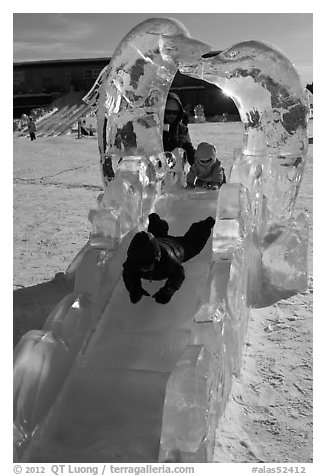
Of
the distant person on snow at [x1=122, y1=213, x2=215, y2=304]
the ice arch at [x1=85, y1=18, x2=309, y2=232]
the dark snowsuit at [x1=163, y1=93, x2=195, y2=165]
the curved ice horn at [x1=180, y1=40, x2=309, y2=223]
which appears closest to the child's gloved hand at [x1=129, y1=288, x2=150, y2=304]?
the distant person on snow at [x1=122, y1=213, x2=215, y2=304]

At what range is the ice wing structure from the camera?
8.72 feet

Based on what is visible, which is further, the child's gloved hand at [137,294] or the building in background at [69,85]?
the building in background at [69,85]

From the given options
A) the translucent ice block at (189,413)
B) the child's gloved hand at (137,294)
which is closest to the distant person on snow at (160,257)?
the child's gloved hand at (137,294)

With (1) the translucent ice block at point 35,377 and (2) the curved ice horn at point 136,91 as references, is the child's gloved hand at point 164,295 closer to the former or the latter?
(1) the translucent ice block at point 35,377

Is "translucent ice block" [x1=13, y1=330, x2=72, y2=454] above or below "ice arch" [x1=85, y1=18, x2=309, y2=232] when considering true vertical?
below

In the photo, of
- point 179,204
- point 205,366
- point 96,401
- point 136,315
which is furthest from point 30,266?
point 205,366

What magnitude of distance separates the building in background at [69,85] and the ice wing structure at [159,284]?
48.2 feet

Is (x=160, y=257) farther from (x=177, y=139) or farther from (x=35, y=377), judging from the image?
(x=177, y=139)

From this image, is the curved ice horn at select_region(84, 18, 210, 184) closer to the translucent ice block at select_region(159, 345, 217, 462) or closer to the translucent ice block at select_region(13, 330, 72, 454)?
the translucent ice block at select_region(13, 330, 72, 454)

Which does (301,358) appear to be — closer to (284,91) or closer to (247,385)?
(247,385)

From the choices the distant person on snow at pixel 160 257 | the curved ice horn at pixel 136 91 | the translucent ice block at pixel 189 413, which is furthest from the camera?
the curved ice horn at pixel 136 91

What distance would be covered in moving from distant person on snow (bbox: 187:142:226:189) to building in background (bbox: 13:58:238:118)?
14.5 metres

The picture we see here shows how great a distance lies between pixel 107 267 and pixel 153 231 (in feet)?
1.77

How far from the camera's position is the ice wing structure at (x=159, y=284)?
2658 mm
